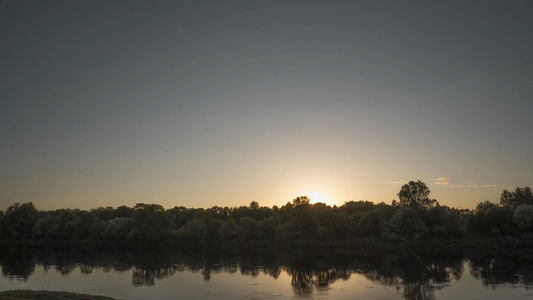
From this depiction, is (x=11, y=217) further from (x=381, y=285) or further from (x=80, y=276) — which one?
(x=381, y=285)

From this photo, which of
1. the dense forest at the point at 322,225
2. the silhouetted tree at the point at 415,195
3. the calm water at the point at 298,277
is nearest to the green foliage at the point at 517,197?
the dense forest at the point at 322,225

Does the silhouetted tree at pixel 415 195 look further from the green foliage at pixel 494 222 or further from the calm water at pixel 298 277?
the calm water at pixel 298 277

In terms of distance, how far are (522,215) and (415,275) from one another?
62.1m

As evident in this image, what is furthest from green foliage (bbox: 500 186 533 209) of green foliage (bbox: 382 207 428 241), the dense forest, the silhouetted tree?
green foliage (bbox: 382 207 428 241)

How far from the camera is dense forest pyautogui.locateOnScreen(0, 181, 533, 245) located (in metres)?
101

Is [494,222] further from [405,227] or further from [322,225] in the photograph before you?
[322,225]

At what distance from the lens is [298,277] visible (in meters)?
56.8

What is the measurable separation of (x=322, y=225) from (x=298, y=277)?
5394 centimetres

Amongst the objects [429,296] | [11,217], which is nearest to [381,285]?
[429,296]

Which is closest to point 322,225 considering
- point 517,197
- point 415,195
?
point 415,195

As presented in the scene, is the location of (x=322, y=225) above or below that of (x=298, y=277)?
above

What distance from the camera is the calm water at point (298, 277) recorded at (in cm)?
4334

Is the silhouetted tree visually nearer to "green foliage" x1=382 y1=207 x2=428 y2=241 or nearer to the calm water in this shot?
"green foliage" x1=382 y1=207 x2=428 y2=241

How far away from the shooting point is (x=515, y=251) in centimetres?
8475
